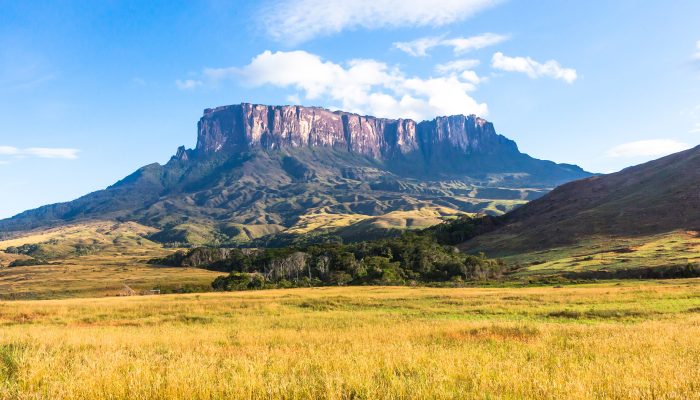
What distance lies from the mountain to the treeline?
99.8 ft

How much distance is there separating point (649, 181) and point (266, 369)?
180m

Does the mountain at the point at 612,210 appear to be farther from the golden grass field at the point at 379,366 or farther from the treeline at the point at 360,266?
the golden grass field at the point at 379,366

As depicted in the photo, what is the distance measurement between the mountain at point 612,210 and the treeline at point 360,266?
30.4m

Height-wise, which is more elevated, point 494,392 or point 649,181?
point 649,181

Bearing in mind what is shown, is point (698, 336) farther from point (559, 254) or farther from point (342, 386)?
point (559, 254)

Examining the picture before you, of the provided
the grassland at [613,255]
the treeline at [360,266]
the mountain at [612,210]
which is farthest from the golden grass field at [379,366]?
the mountain at [612,210]

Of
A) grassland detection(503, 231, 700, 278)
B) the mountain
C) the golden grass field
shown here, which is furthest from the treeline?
the golden grass field

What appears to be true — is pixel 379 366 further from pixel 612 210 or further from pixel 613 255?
pixel 612 210

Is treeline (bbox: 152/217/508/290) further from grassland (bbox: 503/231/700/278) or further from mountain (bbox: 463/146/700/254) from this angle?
mountain (bbox: 463/146/700/254)

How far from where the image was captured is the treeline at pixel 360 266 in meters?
87.3

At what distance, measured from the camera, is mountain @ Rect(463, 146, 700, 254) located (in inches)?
4665

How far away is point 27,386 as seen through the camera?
29.0 ft

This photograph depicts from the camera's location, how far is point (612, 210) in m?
135

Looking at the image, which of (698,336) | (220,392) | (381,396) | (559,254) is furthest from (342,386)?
(559,254)
